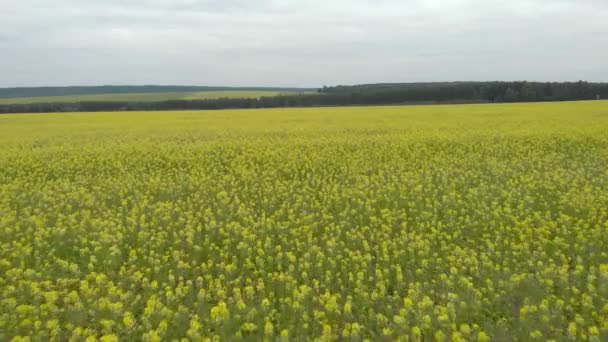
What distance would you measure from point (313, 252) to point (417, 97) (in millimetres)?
59420

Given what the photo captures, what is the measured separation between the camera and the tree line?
57812mm

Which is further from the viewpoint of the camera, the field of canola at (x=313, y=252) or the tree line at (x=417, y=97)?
the tree line at (x=417, y=97)

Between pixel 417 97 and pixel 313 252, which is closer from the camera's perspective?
pixel 313 252

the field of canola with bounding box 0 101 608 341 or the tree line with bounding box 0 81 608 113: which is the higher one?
the tree line with bounding box 0 81 608 113

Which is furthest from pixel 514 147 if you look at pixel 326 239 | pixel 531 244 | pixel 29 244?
pixel 29 244

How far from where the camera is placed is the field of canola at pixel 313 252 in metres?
4.15

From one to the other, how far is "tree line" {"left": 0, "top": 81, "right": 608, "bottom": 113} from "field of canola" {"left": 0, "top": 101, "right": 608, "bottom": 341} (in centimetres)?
5154

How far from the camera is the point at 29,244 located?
6148 millimetres

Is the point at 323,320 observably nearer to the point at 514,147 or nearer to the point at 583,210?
the point at 583,210

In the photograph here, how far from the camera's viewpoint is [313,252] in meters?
5.78

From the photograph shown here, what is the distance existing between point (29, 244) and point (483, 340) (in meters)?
5.51

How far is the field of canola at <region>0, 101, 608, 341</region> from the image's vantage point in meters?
4.15

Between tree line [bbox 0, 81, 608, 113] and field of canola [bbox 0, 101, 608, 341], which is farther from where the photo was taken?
tree line [bbox 0, 81, 608, 113]

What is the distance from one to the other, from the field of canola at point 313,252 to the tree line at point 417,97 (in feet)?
169
